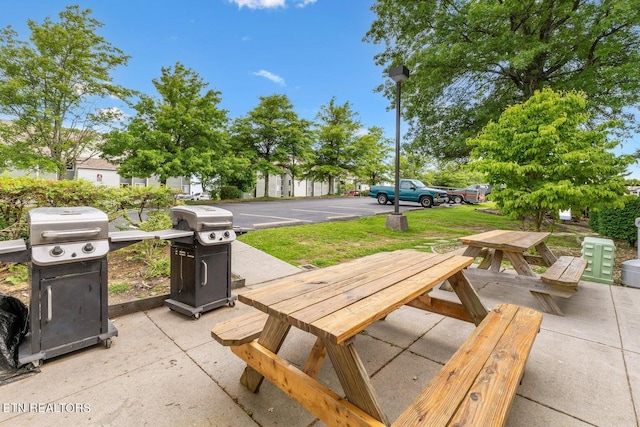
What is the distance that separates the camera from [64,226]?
1856 mm

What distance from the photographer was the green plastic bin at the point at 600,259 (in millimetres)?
3854

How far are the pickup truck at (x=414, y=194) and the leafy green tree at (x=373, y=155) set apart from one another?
8.00m

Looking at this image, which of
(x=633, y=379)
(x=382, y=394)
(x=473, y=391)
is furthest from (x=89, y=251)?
(x=633, y=379)

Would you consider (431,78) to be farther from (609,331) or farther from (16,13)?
(16,13)

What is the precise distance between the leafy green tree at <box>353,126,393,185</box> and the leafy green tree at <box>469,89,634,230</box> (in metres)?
19.9

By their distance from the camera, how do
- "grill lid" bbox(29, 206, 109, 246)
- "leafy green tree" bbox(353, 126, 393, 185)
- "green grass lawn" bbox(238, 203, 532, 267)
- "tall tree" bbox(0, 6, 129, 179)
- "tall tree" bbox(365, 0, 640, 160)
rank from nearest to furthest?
"grill lid" bbox(29, 206, 109, 246), "green grass lawn" bbox(238, 203, 532, 267), "tall tree" bbox(365, 0, 640, 160), "tall tree" bbox(0, 6, 129, 179), "leafy green tree" bbox(353, 126, 393, 185)

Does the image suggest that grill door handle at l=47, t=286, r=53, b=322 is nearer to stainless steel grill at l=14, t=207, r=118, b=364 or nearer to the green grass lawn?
stainless steel grill at l=14, t=207, r=118, b=364

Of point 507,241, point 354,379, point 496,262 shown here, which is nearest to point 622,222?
point 496,262

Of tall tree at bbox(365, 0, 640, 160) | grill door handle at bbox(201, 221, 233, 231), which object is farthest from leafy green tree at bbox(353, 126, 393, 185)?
grill door handle at bbox(201, 221, 233, 231)

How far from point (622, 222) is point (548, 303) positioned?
5201 millimetres

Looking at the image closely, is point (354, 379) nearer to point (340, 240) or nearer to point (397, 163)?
point (340, 240)

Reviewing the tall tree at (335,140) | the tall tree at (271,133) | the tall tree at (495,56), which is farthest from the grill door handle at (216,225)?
the tall tree at (335,140)

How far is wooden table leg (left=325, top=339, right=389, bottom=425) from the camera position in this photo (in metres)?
1.13

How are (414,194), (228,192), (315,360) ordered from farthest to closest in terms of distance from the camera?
(228,192) < (414,194) < (315,360)
